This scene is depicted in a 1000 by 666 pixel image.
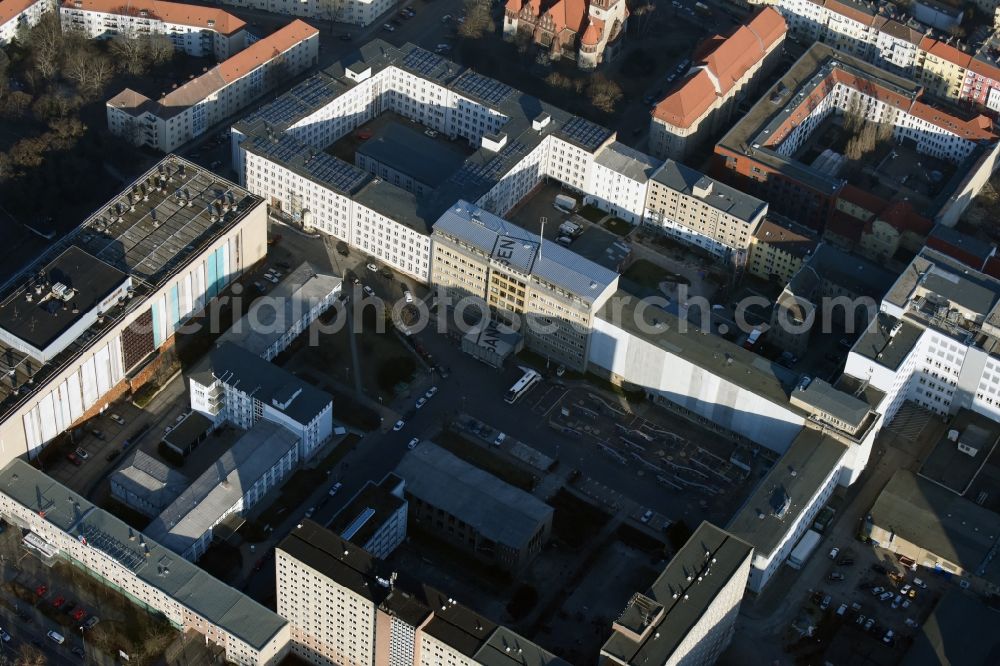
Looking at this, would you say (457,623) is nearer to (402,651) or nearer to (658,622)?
(402,651)

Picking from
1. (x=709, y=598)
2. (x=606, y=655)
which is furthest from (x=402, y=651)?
(x=709, y=598)

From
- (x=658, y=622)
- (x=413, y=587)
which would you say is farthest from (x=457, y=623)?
(x=658, y=622)

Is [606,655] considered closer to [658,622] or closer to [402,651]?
[658,622]

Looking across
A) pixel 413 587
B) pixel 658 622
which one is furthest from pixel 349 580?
pixel 658 622

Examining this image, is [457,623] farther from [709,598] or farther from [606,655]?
[709,598]

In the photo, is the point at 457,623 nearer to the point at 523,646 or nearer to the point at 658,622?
the point at 523,646

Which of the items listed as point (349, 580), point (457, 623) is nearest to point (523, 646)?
point (457, 623)
